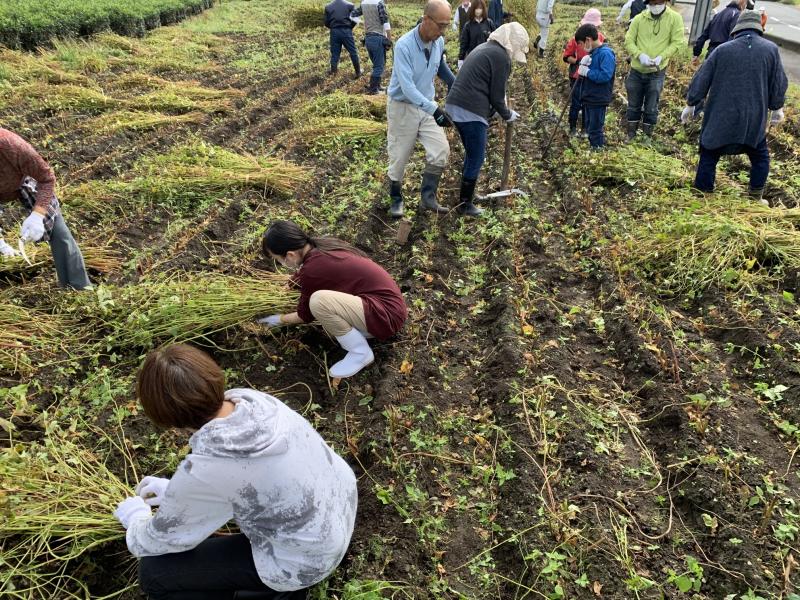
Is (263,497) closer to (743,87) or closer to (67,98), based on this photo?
(743,87)

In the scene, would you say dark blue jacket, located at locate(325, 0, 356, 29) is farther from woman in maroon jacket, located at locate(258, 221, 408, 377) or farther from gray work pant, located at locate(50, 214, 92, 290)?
woman in maroon jacket, located at locate(258, 221, 408, 377)

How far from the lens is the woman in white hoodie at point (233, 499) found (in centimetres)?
169

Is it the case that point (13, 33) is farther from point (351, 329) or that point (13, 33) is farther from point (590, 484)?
point (590, 484)

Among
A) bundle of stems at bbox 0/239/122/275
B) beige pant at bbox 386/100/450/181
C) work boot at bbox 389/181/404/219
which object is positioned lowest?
bundle of stems at bbox 0/239/122/275

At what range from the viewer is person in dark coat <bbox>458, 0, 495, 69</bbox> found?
796 cm

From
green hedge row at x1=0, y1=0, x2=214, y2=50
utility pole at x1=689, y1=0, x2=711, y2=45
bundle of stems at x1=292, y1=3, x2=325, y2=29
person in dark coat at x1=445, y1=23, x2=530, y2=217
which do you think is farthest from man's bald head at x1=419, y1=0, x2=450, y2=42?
bundle of stems at x1=292, y1=3, x2=325, y2=29

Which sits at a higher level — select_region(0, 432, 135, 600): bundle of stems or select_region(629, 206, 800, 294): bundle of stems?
select_region(629, 206, 800, 294): bundle of stems

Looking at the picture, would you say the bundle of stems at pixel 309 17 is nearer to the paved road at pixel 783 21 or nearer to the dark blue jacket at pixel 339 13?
the dark blue jacket at pixel 339 13

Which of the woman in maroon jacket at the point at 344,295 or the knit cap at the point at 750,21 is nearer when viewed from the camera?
the woman in maroon jacket at the point at 344,295

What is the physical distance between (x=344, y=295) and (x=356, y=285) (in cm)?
10

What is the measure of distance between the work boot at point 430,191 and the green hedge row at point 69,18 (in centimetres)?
963

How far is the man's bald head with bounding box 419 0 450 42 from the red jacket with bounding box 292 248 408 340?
6.80ft

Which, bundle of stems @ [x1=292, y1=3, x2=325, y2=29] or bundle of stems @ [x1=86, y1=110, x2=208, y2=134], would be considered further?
bundle of stems @ [x1=292, y1=3, x2=325, y2=29]

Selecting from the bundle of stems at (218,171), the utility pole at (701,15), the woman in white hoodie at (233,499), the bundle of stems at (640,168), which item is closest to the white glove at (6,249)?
the bundle of stems at (218,171)
